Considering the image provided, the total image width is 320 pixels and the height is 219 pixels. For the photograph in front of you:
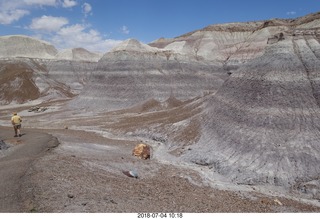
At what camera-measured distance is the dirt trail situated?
15217 millimetres

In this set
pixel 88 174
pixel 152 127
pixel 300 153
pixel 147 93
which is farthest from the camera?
pixel 147 93

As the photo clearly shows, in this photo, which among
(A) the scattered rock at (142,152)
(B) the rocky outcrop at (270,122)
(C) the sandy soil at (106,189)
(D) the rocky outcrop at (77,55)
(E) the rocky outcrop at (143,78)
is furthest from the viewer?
(D) the rocky outcrop at (77,55)

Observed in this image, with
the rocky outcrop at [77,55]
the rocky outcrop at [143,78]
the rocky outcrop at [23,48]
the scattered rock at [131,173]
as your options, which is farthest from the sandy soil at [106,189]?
the rocky outcrop at [23,48]

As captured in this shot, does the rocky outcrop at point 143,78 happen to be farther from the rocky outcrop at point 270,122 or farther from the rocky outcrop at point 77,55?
the rocky outcrop at point 77,55

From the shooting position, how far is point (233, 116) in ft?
110

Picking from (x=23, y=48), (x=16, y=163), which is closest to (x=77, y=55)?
(x=23, y=48)

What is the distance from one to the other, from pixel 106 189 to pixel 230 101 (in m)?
20.8

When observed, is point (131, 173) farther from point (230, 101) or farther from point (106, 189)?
point (230, 101)

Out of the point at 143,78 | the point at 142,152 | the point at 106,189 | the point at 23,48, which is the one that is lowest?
the point at 142,152

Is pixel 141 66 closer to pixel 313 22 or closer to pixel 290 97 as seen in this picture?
pixel 313 22

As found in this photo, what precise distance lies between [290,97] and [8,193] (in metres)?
24.0

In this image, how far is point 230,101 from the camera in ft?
119

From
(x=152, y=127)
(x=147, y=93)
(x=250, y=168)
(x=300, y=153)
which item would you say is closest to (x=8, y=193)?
(x=250, y=168)

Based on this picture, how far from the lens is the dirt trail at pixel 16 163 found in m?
15.2
